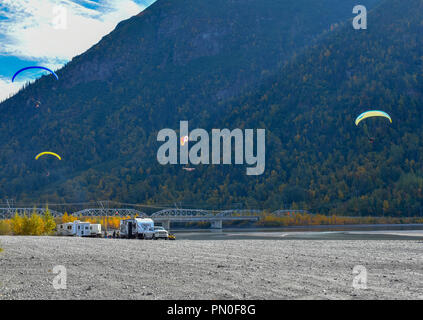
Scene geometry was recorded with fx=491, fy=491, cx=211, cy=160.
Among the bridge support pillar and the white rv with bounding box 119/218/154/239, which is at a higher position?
the white rv with bounding box 119/218/154/239

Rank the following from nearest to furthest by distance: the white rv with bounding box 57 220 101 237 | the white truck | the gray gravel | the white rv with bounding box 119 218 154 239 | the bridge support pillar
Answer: the gray gravel, the white truck, the white rv with bounding box 119 218 154 239, the white rv with bounding box 57 220 101 237, the bridge support pillar

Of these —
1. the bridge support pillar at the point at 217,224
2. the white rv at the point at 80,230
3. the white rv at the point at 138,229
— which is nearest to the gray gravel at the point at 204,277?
the white rv at the point at 138,229

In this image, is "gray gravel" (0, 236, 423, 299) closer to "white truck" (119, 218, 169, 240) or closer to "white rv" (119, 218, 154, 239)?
"white truck" (119, 218, 169, 240)

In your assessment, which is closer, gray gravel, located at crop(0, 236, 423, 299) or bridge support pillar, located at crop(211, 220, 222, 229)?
gray gravel, located at crop(0, 236, 423, 299)

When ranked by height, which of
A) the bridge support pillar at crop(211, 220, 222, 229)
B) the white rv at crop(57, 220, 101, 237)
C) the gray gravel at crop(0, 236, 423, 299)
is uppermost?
the gray gravel at crop(0, 236, 423, 299)

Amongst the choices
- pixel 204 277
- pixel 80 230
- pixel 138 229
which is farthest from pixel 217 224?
pixel 204 277

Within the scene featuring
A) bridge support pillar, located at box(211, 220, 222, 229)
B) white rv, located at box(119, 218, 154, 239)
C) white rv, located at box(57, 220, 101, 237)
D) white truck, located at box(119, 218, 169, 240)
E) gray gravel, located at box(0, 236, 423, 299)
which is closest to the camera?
gray gravel, located at box(0, 236, 423, 299)

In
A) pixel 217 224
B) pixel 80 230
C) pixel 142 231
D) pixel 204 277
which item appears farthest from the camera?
pixel 217 224

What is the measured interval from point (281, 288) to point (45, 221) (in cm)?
4478

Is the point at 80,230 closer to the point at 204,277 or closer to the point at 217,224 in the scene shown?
the point at 204,277

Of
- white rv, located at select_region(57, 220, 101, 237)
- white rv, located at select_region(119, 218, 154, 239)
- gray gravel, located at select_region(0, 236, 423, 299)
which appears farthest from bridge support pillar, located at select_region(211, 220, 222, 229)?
gray gravel, located at select_region(0, 236, 423, 299)
